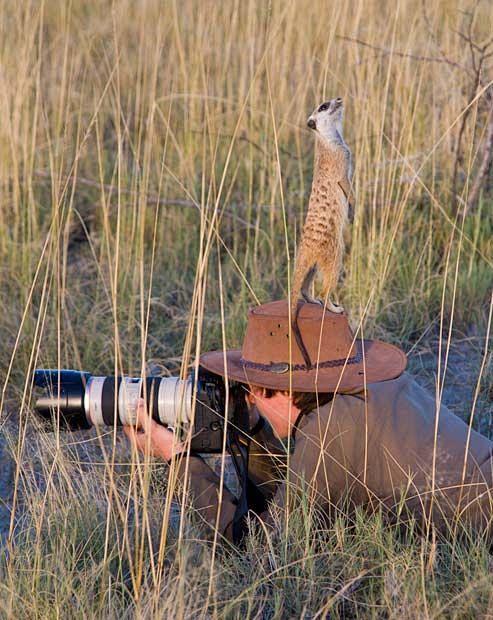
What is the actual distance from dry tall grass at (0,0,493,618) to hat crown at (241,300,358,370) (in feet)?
0.93

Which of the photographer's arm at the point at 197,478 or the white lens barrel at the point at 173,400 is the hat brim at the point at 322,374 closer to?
the white lens barrel at the point at 173,400

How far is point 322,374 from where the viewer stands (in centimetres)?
219

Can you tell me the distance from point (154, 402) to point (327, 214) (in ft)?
2.05

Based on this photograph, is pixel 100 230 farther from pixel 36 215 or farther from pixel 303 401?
pixel 303 401

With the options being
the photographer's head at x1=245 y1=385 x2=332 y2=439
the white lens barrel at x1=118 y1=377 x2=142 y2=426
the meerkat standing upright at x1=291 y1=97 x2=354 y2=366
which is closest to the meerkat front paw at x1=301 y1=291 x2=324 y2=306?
the meerkat standing upright at x1=291 y1=97 x2=354 y2=366

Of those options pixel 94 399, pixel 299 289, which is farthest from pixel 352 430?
pixel 94 399

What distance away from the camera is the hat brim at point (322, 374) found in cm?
214

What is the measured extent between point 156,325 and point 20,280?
582mm

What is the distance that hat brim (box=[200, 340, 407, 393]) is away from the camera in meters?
2.14

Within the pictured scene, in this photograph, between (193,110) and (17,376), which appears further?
(193,110)

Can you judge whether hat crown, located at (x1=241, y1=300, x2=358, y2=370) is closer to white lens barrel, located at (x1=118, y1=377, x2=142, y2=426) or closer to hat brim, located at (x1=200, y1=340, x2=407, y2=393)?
hat brim, located at (x1=200, y1=340, x2=407, y2=393)

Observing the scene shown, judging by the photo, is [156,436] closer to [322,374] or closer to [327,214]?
[322,374]

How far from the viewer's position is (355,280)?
3537 mm

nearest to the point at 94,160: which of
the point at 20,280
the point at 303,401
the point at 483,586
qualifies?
the point at 20,280
